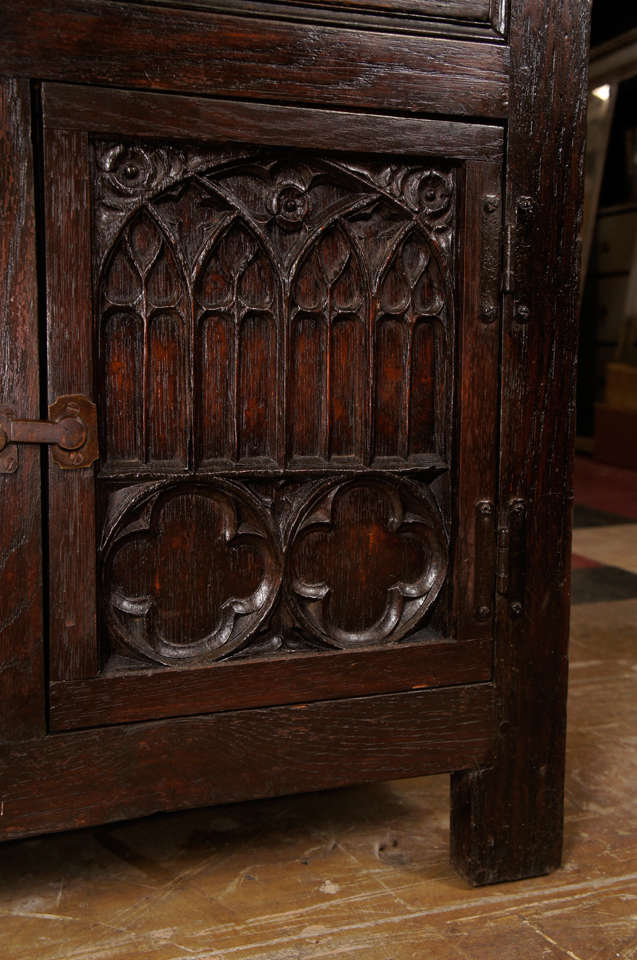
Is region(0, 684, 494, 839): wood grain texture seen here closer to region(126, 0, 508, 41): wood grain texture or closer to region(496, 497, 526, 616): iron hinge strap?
region(496, 497, 526, 616): iron hinge strap

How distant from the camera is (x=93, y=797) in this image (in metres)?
1.18

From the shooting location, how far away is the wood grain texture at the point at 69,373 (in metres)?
1.10

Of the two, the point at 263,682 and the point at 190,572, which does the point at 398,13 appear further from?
the point at 263,682

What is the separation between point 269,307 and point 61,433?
30 centimetres

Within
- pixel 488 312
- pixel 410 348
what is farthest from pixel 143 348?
pixel 488 312

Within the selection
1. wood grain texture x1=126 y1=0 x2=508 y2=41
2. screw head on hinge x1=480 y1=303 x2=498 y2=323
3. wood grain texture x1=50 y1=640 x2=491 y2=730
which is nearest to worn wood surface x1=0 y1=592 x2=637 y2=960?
wood grain texture x1=50 y1=640 x2=491 y2=730

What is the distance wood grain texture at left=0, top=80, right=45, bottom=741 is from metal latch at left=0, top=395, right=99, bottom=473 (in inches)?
0.5

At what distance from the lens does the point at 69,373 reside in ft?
3.68

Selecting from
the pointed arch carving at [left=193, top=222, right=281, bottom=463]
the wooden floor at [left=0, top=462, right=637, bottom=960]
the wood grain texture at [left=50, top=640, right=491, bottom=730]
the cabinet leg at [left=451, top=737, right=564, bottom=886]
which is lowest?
the wooden floor at [left=0, top=462, right=637, bottom=960]

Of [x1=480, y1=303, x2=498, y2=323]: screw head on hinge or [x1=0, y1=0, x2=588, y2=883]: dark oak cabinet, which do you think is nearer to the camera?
[x1=0, y1=0, x2=588, y2=883]: dark oak cabinet

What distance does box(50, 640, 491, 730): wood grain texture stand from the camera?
117cm

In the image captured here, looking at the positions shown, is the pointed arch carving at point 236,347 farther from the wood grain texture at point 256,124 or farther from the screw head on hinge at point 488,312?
the screw head on hinge at point 488,312

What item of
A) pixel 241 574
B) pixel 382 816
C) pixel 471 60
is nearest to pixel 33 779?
pixel 241 574

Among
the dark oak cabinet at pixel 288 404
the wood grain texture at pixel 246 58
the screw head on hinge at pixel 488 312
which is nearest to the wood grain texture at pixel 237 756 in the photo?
→ the dark oak cabinet at pixel 288 404
